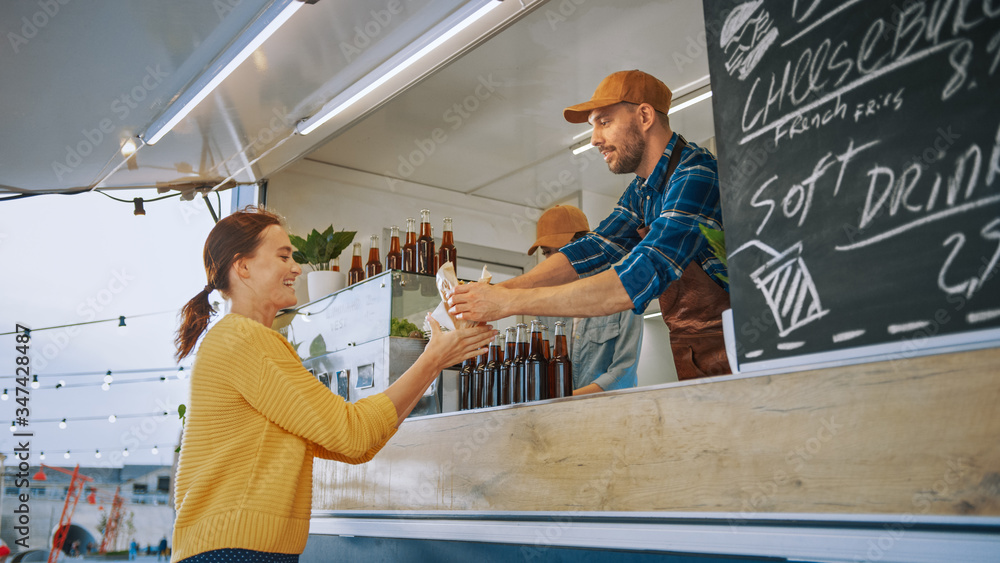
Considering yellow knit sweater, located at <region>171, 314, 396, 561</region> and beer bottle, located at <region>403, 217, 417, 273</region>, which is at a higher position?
beer bottle, located at <region>403, 217, 417, 273</region>

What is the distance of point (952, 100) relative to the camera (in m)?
1.07

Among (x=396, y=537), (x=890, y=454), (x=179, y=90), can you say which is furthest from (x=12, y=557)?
(x=890, y=454)

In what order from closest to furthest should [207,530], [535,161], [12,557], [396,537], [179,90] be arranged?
1. [207,530]
2. [396,537]
3. [179,90]
4. [12,557]
5. [535,161]

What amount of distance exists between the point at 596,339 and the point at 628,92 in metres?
1.40

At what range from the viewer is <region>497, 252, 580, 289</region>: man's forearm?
2.32 metres

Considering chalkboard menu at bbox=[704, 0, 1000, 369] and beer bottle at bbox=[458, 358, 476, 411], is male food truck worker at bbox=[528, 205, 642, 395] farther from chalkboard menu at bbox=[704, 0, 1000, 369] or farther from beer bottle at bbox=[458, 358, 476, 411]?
chalkboard menu at bbox=[704, 0, 1000, 369]

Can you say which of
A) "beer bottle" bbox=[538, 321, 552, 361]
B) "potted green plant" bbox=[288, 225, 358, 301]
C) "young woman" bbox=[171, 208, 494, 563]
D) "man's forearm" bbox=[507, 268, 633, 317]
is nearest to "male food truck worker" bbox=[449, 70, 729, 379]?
"man's forearm" bbox=[507, 268, 633, 317]

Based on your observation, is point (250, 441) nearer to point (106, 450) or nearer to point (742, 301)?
point (742, 301)

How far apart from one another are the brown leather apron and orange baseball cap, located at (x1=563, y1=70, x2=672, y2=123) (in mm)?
160

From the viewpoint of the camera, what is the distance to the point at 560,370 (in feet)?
8.13

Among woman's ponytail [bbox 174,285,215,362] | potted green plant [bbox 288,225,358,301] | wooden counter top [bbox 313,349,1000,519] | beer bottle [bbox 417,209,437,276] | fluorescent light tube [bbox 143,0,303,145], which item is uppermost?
fluorescent light tube [bbox 143,0,303,145]

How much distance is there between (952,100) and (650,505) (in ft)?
3.00

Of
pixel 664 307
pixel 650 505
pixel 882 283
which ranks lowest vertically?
pixel 650 505

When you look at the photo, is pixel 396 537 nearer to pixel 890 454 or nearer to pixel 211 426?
pixel 211 426
